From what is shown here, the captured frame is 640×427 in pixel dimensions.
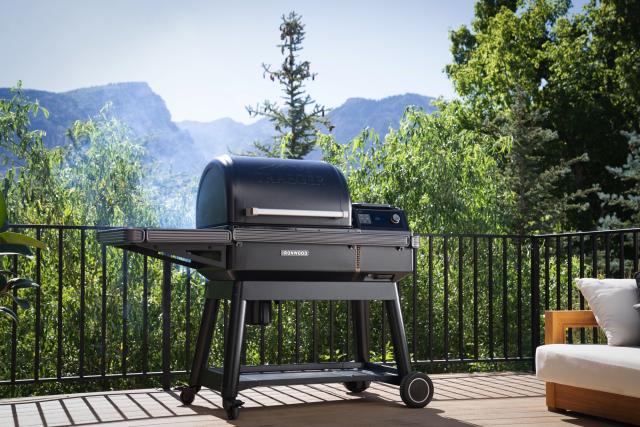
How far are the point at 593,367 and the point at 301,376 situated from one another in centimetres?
117

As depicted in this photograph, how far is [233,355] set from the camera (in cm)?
298

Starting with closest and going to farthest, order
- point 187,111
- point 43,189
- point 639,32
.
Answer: point 43,189 → point 639,32 → point 187,111

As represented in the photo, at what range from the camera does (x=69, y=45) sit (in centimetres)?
3038

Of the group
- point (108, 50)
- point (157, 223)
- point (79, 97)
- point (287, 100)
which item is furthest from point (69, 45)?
point (157, 223)

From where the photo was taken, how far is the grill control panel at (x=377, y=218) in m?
3.26

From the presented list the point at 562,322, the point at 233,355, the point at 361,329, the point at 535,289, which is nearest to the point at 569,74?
the point at 535,289

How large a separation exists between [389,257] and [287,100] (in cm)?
1788

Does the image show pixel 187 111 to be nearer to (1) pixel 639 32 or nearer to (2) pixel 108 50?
(2) pixel 108 50

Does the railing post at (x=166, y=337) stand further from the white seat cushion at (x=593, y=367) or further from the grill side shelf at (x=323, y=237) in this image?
the white seat cushion at (x=593, y=367)

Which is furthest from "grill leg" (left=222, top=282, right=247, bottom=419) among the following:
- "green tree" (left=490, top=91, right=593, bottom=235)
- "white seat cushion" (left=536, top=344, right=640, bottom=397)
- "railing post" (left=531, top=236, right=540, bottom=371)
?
"green tree" (left=490, top=91, right=593, bottom=235)

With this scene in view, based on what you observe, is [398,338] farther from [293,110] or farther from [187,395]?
[293,110]

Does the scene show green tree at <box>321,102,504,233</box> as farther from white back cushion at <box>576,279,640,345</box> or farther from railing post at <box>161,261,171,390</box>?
white back cushion at <box>576,279,640,345</box>

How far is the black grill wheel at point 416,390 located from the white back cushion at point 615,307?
77 centimetres

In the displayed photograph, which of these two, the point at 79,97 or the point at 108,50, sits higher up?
the point at 108,50
